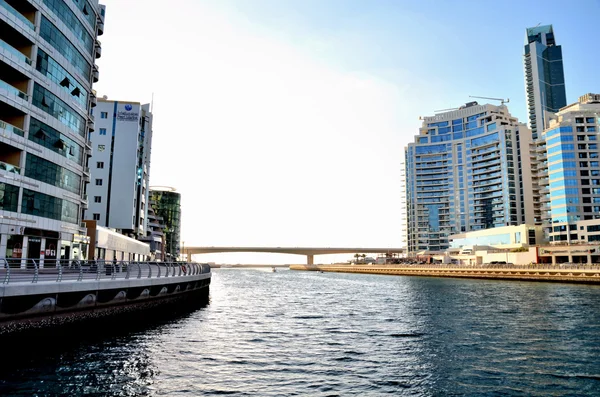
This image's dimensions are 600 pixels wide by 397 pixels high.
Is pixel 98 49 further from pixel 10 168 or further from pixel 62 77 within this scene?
pixel 10 168

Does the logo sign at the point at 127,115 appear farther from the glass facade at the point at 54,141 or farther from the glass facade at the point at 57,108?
the glass facade at the point at 54,141

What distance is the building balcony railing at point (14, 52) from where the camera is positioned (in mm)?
39144

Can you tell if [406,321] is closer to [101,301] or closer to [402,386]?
[402,386]

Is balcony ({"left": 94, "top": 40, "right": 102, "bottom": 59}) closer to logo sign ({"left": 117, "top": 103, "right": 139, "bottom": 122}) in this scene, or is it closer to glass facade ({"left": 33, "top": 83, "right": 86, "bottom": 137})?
glass facade ({"left": 33, "top": 83, "right": 86, "bottom": 137})

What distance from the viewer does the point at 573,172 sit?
135625 mm

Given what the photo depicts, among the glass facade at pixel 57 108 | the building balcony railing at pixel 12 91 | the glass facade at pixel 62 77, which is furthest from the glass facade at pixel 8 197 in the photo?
the glass facade at pixel 62 77

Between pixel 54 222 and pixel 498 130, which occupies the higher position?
pixel 498 130

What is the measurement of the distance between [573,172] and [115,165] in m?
126

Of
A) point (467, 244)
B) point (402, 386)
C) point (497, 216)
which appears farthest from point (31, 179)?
point (497, 216)

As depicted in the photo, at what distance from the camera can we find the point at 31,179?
43312 mm

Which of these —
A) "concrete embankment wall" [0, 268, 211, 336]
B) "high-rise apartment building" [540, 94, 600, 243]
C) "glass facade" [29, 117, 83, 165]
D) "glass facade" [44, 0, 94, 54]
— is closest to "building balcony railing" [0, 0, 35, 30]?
"glass facade" [44, 0, 94, 54]

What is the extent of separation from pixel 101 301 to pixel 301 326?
1352 cm

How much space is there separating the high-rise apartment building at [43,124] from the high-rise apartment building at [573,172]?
13009cm

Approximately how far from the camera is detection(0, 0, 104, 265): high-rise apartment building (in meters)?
40.6
